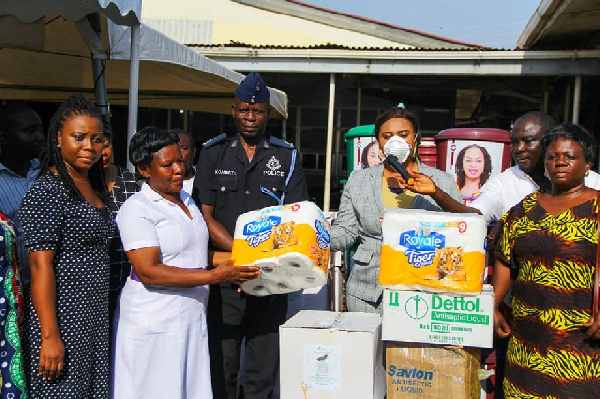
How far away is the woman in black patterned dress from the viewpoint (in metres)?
2.28

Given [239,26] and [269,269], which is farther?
A: [239,26]

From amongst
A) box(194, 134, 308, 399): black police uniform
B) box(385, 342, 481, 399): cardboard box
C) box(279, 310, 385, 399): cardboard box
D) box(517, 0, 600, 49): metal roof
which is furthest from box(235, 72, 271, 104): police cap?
box(517, 0, 600, 49): metal roof

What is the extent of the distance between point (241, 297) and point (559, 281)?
5.24ft

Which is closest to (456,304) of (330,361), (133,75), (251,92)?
(330,361)

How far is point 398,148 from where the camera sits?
106 inches

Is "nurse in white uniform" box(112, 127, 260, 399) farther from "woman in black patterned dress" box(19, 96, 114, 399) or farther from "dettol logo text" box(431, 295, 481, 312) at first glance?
"dettol logo text" box(431, 295, 481, 312)

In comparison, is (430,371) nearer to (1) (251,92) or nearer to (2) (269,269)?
(2) (269,269)

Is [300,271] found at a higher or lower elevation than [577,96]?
lower

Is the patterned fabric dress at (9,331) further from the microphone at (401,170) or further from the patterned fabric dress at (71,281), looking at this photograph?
the microphone at (401,170)

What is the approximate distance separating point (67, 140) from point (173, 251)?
69 cm

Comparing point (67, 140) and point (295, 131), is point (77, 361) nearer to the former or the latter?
point (67, 140)

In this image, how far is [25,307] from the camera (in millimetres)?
2383

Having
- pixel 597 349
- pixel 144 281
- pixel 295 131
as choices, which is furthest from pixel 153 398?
pixel 295 131

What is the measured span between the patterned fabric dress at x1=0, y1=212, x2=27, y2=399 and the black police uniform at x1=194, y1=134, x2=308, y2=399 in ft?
3.36
